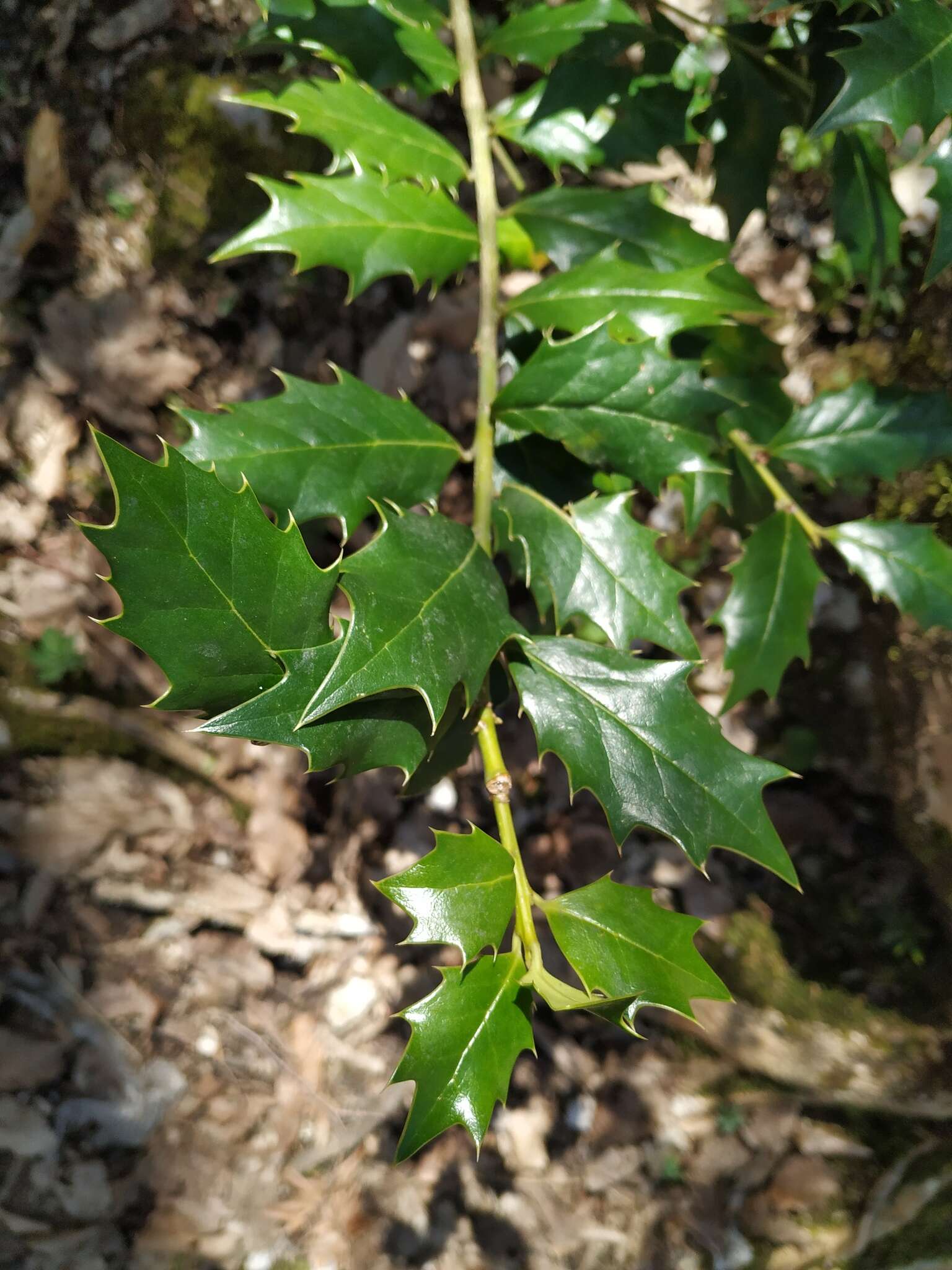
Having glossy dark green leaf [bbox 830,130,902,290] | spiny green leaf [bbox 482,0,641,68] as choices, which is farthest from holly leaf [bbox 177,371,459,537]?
glossy dark green leaf [bbox 830,130,902,290]

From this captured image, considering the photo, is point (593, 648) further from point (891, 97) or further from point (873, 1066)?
point (873, 1066)

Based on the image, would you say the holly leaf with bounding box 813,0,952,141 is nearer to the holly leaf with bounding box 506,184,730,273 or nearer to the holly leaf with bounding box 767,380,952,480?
the holly leaf with bounding box 506,184,730,273

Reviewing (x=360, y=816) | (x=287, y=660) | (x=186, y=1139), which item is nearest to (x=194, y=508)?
(x=287, y=660)

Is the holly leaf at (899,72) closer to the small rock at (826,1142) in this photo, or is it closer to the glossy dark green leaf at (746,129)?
the glossy dark green leaf at (746,129)

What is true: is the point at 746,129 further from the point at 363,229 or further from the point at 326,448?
the point at 326,448

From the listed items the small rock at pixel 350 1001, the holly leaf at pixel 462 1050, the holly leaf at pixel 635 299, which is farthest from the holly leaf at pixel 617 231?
the small rock at pixel 350 1001

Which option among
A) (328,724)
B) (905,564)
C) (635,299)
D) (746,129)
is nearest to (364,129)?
(635,299)
